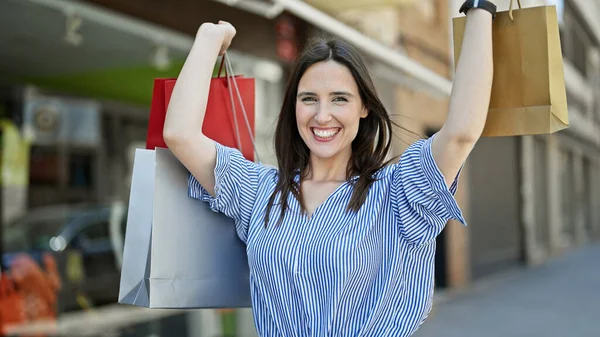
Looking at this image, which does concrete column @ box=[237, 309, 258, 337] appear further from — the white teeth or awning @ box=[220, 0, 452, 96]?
the white teeth

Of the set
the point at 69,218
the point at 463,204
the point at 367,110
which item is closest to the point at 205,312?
the point at 69,218

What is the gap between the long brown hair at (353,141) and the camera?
6.46 ft

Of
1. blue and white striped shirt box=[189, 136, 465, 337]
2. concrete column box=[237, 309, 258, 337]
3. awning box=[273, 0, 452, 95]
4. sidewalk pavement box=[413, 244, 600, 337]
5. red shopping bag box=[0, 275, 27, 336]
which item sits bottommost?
sidewalk pavement box=[413, 244, 600, 337]

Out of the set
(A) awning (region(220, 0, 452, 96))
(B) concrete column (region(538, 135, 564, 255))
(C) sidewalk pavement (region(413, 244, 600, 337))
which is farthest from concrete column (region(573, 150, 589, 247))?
(A) awning (region(220, 0, 452, 96))

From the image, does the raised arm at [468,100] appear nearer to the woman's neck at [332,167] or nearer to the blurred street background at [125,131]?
the blurred street background at [125,131]

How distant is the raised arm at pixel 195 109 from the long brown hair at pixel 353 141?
23cm

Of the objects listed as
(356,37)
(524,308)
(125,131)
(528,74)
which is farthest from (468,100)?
(524,308)

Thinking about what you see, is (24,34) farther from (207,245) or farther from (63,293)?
(207,245)

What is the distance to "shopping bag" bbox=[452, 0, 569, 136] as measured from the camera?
181cm

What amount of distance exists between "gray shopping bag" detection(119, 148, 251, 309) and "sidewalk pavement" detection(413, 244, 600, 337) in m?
6.18

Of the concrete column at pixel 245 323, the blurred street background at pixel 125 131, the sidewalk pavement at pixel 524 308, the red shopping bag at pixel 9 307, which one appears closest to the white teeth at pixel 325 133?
the blurred street background at pixel 125 131

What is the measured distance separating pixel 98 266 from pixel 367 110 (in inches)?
221

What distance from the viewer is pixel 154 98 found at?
7.17ft

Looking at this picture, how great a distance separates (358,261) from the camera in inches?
71.9
